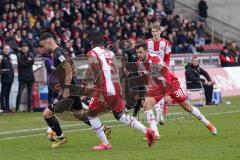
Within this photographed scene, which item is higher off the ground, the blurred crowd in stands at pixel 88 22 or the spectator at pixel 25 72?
the blurred crowd in stands at pixel 88 22

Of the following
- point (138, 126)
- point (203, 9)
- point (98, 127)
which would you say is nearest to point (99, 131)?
point (98, 127)

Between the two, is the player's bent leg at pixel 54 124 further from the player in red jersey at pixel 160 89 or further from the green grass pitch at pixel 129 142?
the player in red jersey at pixel 160 89

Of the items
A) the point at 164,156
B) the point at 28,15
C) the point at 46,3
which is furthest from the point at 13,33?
the point at 164,156

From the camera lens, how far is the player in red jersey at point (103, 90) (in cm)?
1522

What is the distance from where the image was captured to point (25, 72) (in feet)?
90.7

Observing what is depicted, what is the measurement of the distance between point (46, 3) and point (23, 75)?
331 inches

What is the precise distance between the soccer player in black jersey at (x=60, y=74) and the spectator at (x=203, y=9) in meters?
31.3

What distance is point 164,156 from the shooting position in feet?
45.6

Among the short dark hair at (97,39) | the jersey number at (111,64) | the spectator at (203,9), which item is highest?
the spectator at (203,9)

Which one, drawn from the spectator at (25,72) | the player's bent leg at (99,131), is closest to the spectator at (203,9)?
the spectator at (25,72)

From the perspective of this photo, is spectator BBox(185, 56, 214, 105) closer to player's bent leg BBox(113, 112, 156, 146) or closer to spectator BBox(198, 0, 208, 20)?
player's bent leg BBox(113, 112, 156, 146)

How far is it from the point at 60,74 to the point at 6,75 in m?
11.3

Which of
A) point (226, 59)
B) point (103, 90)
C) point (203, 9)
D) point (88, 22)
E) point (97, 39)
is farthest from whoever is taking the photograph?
point (203, 9)

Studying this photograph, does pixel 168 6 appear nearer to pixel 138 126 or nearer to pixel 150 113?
pixel 150 113
